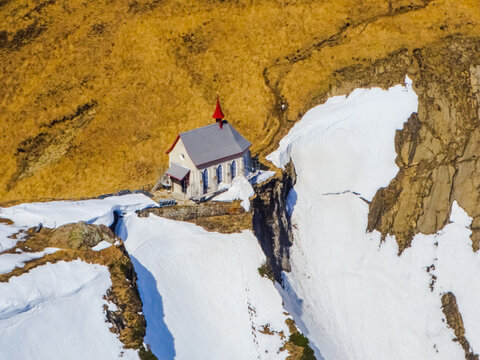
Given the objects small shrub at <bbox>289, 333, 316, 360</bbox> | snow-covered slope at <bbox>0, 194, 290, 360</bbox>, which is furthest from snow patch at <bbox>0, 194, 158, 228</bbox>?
small shrub at <bbox>289, 333, 316, 360</bbox>

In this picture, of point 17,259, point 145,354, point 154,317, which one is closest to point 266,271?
point 154,317

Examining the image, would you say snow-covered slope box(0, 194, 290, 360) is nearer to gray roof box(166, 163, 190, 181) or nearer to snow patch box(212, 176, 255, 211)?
snow patch box(212, 176, 255, 211)

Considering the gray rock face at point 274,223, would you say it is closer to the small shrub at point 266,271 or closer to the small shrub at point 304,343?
the small shrub at point 266,271

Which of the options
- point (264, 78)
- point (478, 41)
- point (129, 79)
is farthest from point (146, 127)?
point (478, 41)

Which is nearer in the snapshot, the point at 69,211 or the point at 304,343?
the point at 304,343

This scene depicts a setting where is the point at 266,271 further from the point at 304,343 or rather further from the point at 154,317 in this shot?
the point at 154,317

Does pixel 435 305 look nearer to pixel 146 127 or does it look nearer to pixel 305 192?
pixel 305 192
